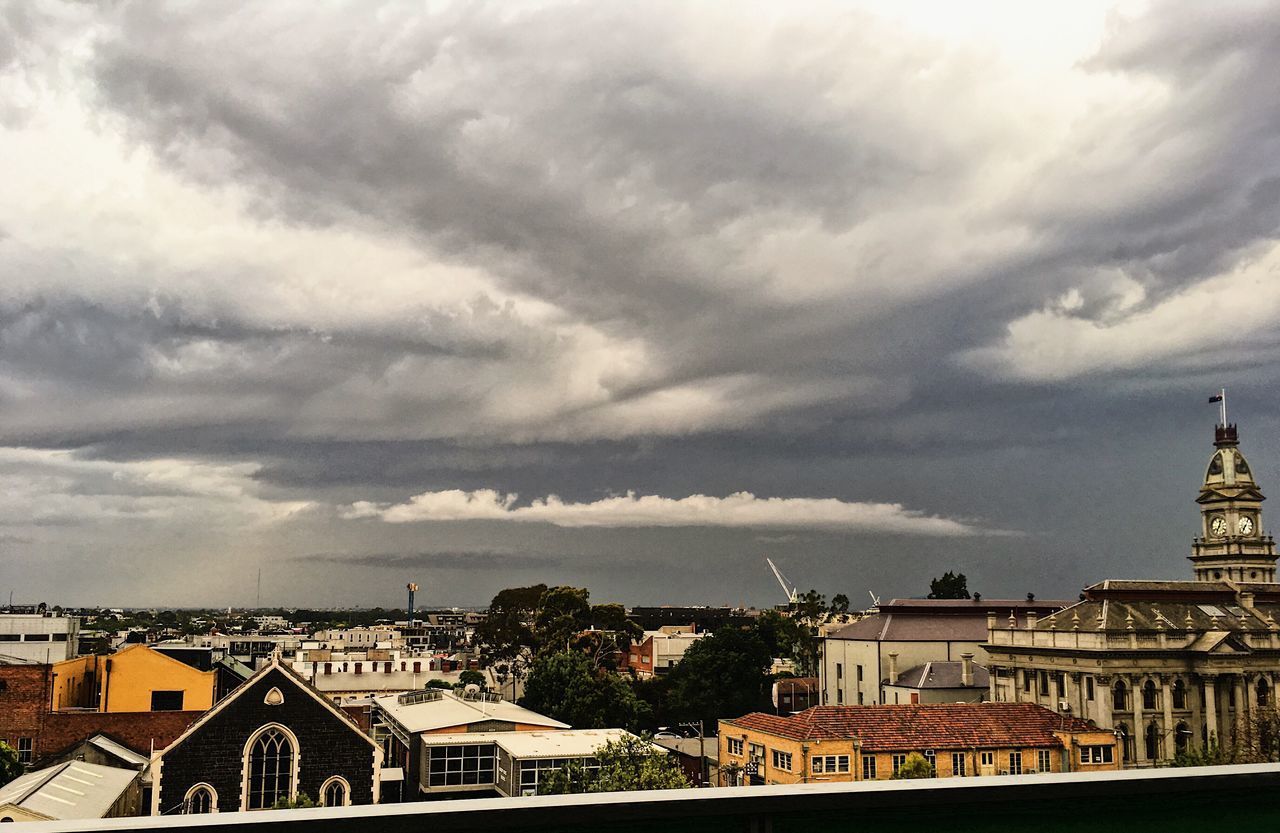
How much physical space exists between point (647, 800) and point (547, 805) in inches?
5.6

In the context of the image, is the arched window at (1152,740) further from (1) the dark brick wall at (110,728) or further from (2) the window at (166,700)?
(2) the window at (166,700)

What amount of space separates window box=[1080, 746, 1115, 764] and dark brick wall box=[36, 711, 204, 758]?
23657 mm

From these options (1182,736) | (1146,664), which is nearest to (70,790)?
(1146,664)

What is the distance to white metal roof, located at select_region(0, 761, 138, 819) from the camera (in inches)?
653

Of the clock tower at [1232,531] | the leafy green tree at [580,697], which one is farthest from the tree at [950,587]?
the leafy green tree at [580,697]

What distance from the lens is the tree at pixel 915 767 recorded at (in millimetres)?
23041

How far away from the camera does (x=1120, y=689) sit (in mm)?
33656

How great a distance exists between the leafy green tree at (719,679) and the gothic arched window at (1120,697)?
12.7 metres

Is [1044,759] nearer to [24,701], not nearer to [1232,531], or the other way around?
[24,701]

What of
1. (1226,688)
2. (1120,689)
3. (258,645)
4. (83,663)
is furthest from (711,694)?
(258,645)

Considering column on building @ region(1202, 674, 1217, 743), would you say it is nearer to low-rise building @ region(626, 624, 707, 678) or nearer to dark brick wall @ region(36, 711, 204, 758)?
low-rise building @ region(626, 624, 707, 678)

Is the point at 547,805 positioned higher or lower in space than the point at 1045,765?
higher

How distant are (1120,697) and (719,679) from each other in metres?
13.8

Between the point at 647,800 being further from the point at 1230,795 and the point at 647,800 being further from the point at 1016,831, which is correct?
the point at 1230,795
